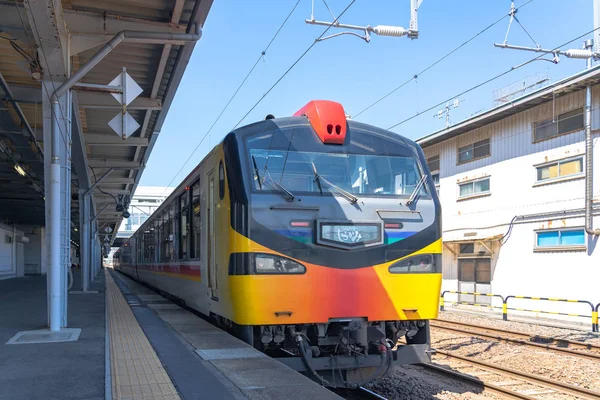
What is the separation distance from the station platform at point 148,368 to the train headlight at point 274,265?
84 centimetres

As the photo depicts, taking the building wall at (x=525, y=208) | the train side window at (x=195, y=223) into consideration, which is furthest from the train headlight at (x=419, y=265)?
the building wall at (x=525, y=208)

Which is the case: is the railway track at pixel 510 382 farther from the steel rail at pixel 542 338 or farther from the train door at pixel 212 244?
the train door at pixel 212 244

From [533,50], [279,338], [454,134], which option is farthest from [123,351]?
[454,134]

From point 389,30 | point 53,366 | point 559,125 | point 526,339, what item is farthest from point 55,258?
point 559,125

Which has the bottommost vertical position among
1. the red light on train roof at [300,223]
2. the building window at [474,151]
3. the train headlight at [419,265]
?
the train headlight at [419,265]

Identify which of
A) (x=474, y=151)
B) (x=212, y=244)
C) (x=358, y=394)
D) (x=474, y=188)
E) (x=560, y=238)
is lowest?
(x=358, y=394)

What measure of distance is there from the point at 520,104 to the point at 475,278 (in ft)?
21.6

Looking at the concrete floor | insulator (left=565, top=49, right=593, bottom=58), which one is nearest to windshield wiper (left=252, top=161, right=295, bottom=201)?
the concrete floor

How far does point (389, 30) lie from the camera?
10.0m

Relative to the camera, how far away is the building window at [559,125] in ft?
52.2

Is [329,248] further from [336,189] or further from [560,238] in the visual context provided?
[560,238]

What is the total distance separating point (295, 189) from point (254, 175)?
0.47 meters

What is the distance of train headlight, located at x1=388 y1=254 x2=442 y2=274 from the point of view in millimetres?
6047

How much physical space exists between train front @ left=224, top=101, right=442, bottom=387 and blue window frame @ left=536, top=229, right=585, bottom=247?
1132 cm
